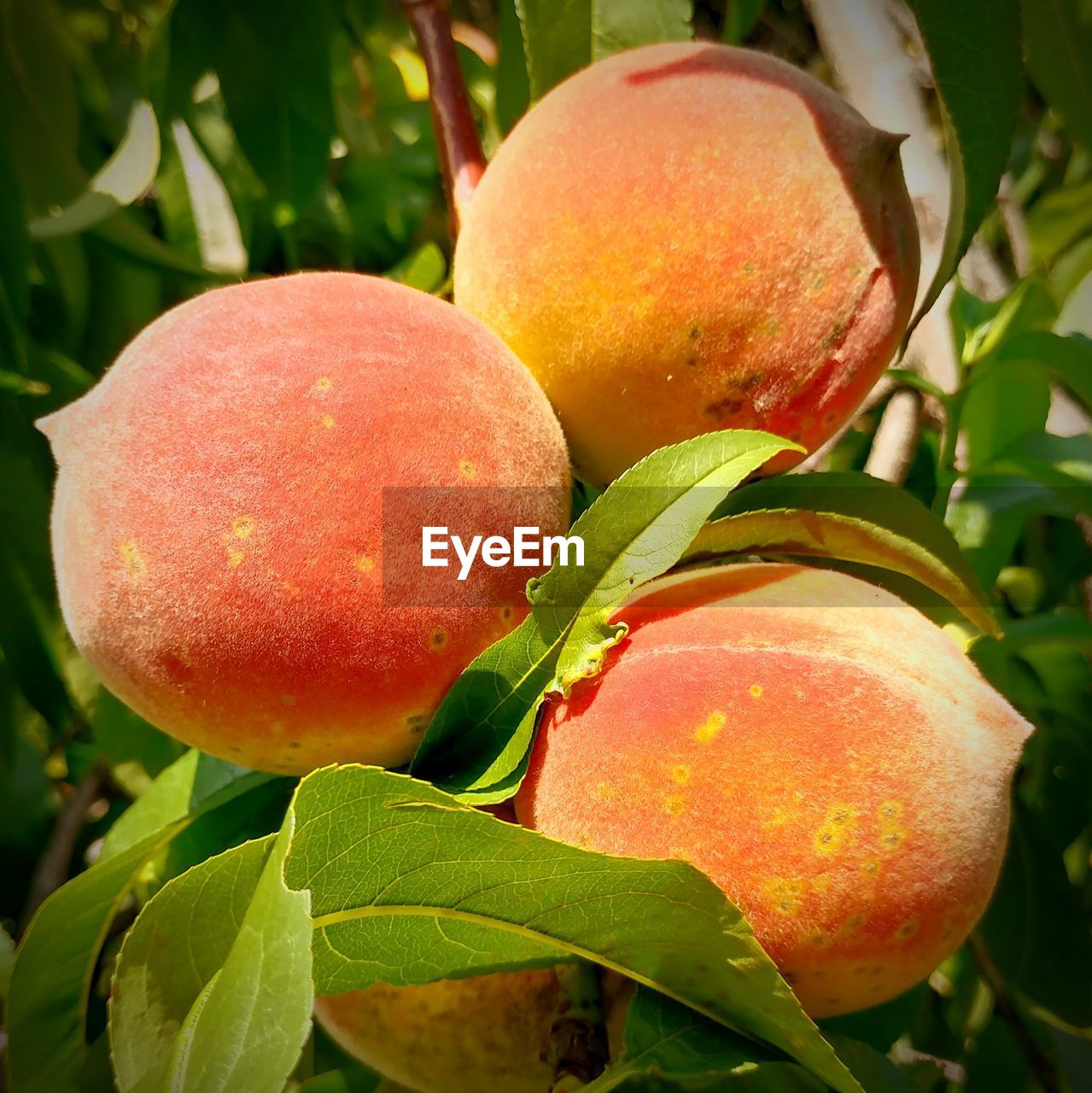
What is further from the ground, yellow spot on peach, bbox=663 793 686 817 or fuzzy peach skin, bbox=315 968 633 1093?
yellow spot on peach, bbox=663 793 686 817

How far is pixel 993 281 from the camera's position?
3.96 feet

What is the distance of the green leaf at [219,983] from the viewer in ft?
1.44

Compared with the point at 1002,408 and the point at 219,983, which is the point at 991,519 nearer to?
the point at 1002,408

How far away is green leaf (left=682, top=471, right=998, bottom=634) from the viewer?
25.6 inches

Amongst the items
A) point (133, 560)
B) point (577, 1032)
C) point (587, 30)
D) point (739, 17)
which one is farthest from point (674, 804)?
point (739, 17)

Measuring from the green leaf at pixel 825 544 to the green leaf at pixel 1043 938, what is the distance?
349 millimetres

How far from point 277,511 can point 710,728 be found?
24cm

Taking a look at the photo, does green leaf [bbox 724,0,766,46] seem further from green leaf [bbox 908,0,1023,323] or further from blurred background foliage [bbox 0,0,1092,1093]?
green leaf [bbox 908,0,1023,323]

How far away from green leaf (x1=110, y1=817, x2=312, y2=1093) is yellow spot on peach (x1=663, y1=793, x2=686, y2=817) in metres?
0.18

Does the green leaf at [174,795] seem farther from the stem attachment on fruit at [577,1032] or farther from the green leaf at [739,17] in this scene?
the green leaf at [739,17]

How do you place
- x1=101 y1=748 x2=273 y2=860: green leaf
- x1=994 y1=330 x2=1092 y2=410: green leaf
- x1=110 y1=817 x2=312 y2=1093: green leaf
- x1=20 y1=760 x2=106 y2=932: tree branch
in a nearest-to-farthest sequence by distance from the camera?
x1=110 y1=817 x2=312 y2=1093: green leaf
x1=101 y1=748 x2=273 y2=860: green leaf
x1=994 y1=330 x2=1092 y2=410: green leaf
x1=20 y1=760 x2=106 y2=932: tree branch

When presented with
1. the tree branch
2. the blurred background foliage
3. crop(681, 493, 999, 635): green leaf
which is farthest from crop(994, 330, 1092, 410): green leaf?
the tree branch

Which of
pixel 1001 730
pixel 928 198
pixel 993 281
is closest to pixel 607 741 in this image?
pixel 1001 730

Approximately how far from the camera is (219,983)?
0.47 m
